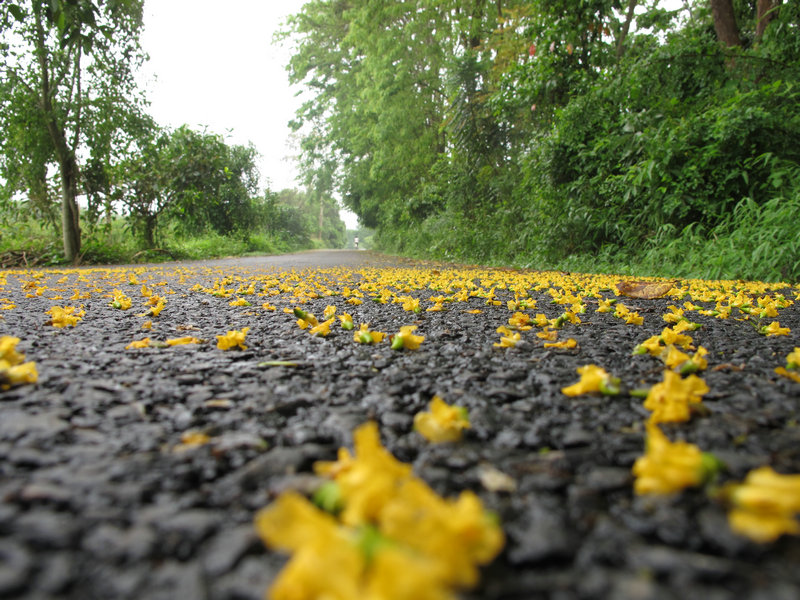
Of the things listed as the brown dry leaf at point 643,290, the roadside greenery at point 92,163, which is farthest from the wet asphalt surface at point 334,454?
the roadside greenery at point 92,163

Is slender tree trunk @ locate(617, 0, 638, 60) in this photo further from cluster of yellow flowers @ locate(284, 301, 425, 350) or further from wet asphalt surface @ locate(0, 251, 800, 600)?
cluster of yellow flowers @ locate(284, 301, 425, 350)

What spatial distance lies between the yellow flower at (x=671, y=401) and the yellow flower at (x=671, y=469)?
0.88 ft

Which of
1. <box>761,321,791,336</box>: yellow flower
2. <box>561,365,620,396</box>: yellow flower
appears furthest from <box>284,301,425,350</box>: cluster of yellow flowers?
<box>761,321,791,336</box>: yellow flower

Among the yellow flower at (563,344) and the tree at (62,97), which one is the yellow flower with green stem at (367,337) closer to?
the yellow flower at (563,344)

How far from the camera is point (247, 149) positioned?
73.4 ft

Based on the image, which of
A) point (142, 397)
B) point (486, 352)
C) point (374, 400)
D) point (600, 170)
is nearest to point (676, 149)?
point (600, 170)

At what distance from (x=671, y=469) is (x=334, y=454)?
1.94 feet

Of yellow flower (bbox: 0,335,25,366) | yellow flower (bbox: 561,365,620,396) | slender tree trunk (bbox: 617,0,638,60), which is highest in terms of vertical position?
slender tree trunk (bbox: 617,0,638,60)

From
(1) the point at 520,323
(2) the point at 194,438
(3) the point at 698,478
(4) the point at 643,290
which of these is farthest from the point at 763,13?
(2) the point at 194,438

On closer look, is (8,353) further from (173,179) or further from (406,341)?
(173,179)

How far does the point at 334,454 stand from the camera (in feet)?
2.87

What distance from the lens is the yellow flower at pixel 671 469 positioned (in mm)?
687

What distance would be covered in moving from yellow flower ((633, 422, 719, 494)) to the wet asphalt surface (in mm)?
19

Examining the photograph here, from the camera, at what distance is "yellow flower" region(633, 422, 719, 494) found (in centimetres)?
69
